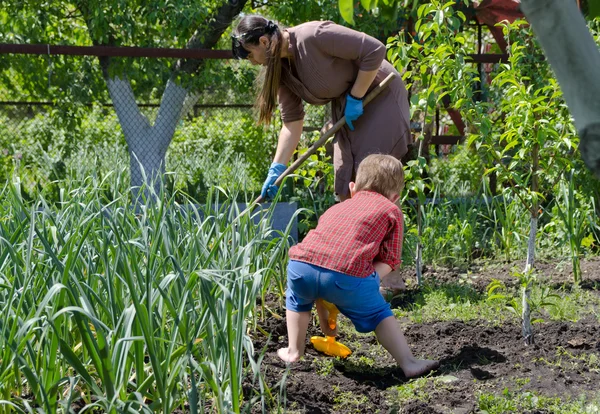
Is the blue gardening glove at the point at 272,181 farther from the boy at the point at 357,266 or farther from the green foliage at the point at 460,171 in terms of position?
the green foliage at the point at 460,171

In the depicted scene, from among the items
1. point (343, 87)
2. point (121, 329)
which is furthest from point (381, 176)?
point (121, 329)

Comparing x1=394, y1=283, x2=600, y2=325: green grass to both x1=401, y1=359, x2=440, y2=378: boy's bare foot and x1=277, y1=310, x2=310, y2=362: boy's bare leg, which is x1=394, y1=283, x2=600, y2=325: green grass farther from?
x1=277, y1=310, x2=310, y2=362: boy's bare leg

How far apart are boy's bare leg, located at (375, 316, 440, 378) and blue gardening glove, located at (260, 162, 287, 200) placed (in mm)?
1194

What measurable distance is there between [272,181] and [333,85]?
58 centimetres

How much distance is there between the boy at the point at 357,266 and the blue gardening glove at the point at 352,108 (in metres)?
0.71

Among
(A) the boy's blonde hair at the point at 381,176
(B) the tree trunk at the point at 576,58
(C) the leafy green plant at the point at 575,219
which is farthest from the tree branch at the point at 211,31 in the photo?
(B) the tree trunk at the point at 576,58

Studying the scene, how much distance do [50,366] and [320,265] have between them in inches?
45.7

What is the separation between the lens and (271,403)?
8.18ft

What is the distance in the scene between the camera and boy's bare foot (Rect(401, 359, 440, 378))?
2873 mm

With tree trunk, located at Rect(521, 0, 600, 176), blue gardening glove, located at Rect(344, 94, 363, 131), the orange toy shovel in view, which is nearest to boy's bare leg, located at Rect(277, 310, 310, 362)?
the orange toy shovel

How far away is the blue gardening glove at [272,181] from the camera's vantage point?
12.7 ft

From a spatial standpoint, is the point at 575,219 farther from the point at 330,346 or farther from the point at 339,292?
the point at 339,292

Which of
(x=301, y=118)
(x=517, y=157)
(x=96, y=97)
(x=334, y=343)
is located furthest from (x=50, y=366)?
(x=96, y=97)

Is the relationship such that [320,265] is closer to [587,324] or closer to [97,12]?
[587,324]
